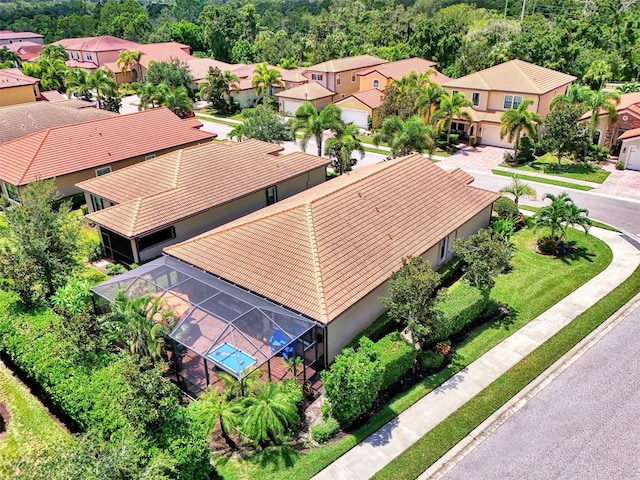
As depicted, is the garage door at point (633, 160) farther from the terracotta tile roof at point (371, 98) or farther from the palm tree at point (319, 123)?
the terracotta tile roof at point (371, 98)

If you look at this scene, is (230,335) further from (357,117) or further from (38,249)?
(357,117)

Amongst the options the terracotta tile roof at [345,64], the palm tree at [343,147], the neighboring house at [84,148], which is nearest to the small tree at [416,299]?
the palm tree at [343,147]

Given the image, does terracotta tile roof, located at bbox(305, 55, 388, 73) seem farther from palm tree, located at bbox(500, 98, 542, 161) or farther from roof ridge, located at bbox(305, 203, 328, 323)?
roof ridge, located at bbox(305, 203, 328, 323)

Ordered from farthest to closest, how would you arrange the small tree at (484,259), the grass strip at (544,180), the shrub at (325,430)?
the grass strip at (544,180)
the small tree at (484,259)
the shrub at (325,430)

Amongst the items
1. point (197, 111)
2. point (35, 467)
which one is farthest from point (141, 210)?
point (197, 111)

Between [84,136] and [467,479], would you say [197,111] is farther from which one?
[467,479]

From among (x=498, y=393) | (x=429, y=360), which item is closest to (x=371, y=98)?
(x=429, y=360)
